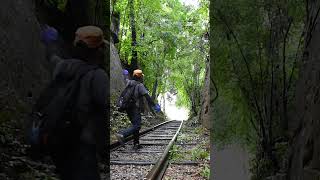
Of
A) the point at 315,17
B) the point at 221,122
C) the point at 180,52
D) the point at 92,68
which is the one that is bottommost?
the point at 221,122

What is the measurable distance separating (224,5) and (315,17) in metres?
1.19

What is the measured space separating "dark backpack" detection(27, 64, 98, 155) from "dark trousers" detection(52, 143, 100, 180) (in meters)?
0.11

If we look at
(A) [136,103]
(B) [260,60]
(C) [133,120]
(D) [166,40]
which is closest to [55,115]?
(B) [260,60]

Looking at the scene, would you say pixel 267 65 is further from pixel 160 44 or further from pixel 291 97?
pixel 160 44

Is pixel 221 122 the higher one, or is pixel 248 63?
pixel 248 63

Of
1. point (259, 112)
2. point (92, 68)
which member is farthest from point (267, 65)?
point (92, 68)

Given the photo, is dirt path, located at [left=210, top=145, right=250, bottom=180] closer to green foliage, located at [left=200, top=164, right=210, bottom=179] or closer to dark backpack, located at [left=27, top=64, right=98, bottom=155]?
green foliage, located at [left=200, top=164, right=210, bottom=179]

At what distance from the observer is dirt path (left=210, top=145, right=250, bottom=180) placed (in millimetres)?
4395

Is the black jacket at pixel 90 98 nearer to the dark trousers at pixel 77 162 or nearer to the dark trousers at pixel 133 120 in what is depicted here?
the dark trousers at pixel 77 162

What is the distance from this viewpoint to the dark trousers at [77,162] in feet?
8.29

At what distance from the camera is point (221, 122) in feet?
15.3

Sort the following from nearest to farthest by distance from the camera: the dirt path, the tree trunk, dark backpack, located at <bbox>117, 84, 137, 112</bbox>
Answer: the tree trunk, the dirt path, dark backpack, located at <bbox>117, 84, 137, 112</bbox>

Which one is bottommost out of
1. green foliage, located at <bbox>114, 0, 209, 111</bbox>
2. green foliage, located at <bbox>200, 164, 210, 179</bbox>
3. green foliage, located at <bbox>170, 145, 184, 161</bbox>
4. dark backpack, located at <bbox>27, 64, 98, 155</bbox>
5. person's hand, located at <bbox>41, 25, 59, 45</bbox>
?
green foliage, located at <bbox>200, 164, 210, 179</bbox>

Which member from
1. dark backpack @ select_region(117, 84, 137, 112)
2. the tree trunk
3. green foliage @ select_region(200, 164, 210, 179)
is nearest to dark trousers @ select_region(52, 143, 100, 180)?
the tree trunk
